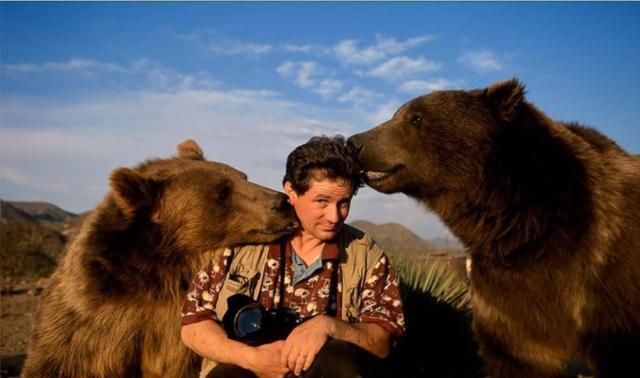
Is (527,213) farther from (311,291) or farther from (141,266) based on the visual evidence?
(141,266)

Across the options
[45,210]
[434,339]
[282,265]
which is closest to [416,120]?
[282,265]

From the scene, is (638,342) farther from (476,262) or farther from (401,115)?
(401,115)

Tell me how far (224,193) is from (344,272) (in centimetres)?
122

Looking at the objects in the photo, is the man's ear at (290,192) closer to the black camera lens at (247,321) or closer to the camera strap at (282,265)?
the camera strap at (282,265)

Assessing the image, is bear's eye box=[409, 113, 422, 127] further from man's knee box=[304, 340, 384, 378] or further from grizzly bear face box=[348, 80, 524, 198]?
man's knee box=[304, 340, 384, 378]

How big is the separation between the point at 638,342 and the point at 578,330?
35cm

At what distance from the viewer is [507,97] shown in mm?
4434

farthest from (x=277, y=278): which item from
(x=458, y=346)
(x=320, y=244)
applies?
(x=458, y=346)

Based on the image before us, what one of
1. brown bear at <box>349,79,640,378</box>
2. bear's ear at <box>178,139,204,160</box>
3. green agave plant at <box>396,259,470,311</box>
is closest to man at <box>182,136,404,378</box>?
brown bear at <box>349,79,640,378</box>

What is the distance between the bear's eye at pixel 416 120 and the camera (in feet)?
15.4

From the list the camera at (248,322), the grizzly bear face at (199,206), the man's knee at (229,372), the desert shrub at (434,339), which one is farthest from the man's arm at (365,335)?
the desert shrub at (434,339)

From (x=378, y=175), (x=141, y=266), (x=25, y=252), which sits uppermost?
(x=378, y=175)

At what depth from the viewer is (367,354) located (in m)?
3.90

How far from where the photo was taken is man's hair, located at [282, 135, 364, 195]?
4.29 meters
